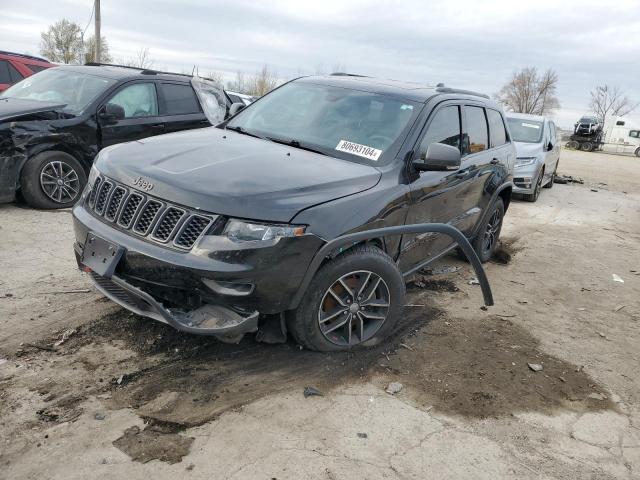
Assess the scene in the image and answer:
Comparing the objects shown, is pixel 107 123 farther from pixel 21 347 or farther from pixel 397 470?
pixel 397 470

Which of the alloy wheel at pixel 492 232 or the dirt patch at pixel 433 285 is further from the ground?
the alloy wheel at pixel 492 232

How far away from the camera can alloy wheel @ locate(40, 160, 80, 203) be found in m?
6.55

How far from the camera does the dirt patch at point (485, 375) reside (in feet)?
11.0

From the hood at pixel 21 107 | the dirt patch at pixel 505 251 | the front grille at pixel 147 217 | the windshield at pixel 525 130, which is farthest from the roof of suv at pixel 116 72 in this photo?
the windshield at pixel 525 130

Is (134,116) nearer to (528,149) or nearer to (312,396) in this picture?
(312,396)

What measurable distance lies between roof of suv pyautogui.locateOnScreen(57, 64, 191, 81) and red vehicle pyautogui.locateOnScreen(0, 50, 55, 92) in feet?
11.1

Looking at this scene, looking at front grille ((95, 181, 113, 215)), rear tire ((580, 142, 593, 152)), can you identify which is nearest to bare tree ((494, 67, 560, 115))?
rear tire ((580, 142, 593, 152))

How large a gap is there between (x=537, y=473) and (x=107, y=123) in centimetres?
638

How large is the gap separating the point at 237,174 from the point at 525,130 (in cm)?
1075

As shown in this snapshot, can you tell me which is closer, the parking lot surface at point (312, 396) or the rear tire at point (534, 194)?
the parking lot surface at point (312, 396)

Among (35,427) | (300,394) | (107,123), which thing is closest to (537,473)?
(300,394)

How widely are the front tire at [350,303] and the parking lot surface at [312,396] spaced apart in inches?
6.2

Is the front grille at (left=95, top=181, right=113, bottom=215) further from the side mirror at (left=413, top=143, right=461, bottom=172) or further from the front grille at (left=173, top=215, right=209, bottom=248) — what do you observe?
the side mirror at (left=413, top=143, right=461, bottom=172)

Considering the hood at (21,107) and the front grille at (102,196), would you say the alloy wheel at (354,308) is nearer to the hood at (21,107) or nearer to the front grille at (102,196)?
the front grille at (102,196)
